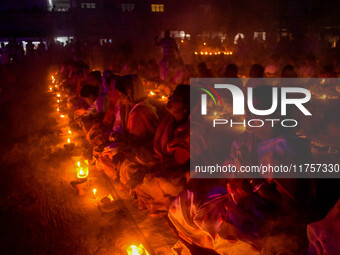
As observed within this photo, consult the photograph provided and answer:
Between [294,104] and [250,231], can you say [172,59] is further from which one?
[250,231]

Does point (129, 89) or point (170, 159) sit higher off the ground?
point (129, 89)

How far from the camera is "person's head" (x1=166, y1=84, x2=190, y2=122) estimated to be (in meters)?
3.31

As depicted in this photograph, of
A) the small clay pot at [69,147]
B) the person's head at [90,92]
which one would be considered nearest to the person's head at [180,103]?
the small clay pot at [69,147]

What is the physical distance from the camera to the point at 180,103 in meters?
3.34

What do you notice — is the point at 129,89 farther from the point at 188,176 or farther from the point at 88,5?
the point at 88,5

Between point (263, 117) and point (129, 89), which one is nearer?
point (263, 117)

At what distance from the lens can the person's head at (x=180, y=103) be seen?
3.31m

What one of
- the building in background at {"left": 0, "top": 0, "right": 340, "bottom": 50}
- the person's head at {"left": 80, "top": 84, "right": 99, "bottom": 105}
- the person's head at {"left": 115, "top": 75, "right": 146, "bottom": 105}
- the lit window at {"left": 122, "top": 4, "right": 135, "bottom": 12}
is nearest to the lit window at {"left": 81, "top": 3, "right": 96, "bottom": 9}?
the building in background at {"left": 0, "top": 0, "right": 340, "bottom": 50}

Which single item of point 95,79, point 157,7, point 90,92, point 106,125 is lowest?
point 106,125

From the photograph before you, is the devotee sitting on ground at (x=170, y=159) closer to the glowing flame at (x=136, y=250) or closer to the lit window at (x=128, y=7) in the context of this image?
the glowing flame at (x=136, y=250)

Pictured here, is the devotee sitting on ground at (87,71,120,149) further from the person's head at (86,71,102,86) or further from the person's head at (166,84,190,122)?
the person's head at (166,84,190,122)

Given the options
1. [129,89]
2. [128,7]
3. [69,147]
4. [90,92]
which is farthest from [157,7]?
[129,89]

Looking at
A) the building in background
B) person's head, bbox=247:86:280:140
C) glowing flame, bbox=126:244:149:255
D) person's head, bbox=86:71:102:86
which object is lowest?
glowing flame, bbox=126:244:149:255

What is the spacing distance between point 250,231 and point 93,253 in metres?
1.92
